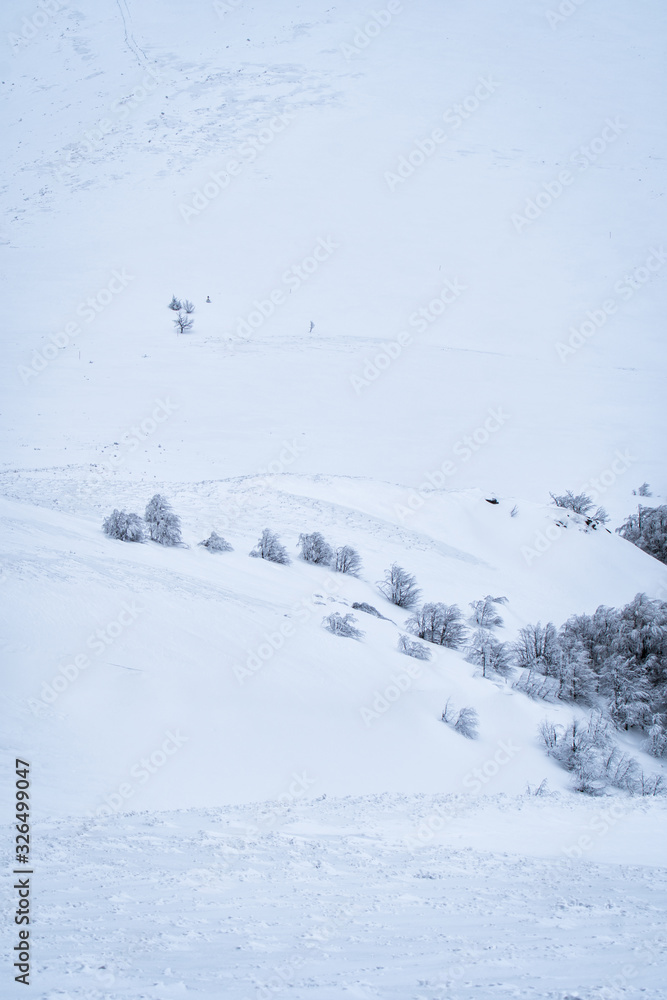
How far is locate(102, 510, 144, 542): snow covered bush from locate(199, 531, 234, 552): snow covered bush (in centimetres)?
108

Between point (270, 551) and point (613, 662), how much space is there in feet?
17.7

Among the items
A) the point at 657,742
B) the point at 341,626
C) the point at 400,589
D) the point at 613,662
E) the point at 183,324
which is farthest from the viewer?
the point at 183,324

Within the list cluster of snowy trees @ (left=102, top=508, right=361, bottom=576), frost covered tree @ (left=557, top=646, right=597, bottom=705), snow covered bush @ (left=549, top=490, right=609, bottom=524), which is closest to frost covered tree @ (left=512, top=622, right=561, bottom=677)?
frost covered tree @ (left=557, top=646, right=597, bottom=705)

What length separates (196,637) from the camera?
291 inches

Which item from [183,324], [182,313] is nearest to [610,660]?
[183,324]

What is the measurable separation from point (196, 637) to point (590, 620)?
6.60 m

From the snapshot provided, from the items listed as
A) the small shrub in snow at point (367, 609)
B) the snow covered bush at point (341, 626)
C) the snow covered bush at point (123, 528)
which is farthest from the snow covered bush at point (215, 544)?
the snow covered bush at point (341, 626)

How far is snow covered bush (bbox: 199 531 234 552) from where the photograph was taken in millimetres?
10484

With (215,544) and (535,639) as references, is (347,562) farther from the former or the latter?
(535,639)

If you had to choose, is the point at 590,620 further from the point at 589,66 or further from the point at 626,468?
the point at 589,66

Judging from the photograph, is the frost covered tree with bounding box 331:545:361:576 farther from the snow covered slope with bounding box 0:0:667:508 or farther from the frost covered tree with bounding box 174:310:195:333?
the frost covered tree with bounding box 174:310:195:333

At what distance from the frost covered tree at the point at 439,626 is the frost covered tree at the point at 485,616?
82 cm

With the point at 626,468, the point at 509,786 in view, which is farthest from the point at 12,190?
the point at 509,786

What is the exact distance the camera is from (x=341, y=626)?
846cm
